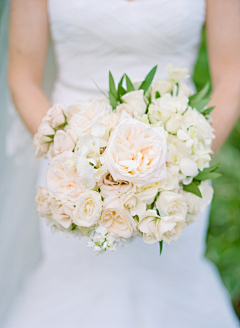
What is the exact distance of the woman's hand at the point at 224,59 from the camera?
118 centimetres

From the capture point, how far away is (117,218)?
2.51 feet

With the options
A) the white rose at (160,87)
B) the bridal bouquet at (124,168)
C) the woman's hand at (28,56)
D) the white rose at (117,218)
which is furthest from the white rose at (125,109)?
the woman's hand at (28,56)

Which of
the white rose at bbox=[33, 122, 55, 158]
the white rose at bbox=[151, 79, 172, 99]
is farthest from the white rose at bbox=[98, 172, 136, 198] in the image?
the white rose at bbox=[151, 79, 172, 99]

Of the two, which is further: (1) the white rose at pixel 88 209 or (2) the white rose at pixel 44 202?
(2) the white rose at pixel 44 202

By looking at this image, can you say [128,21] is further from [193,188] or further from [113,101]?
[193,188]

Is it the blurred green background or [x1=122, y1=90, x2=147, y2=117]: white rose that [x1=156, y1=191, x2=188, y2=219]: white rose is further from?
the blurred green background

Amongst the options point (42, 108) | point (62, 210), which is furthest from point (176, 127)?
point (42, 108)

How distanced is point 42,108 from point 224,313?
1.05 metres

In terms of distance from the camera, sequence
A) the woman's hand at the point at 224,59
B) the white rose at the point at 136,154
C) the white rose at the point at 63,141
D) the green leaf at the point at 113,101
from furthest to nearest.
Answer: the woman's hand at the point at 224,59, the green leaf at the point at 113,101, the white rose at the point at 63,141, the white rose at the point at 136,154

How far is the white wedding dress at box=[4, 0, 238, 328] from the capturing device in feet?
3.45

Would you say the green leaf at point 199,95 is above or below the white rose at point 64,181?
above

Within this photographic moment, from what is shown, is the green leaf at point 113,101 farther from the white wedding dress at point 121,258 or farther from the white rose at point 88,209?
the white wedding dress at point 121,258

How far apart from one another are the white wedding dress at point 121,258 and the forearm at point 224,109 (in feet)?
0.73

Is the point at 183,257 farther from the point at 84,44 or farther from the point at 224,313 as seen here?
the point at 84,44
